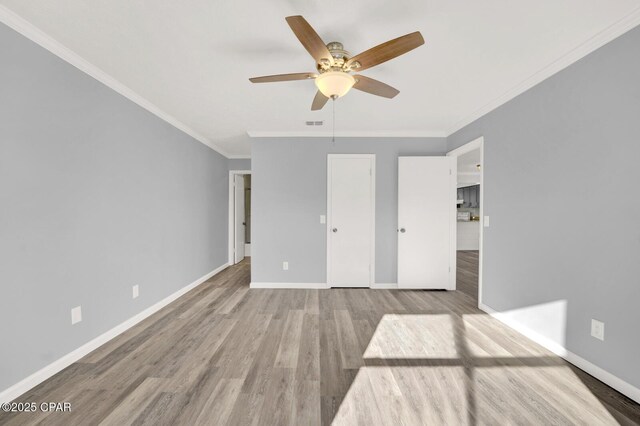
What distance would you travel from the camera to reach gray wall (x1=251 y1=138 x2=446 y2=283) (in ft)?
13.4

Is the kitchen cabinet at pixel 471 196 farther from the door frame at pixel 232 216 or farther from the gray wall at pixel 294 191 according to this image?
the door frame at pixel 232 216

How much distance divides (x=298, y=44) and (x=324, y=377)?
8.11 feet

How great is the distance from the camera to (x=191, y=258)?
4.01 m

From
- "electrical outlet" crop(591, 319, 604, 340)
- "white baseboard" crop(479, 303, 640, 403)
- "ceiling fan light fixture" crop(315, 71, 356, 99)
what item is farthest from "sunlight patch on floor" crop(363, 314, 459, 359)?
"ceiling fan light fixture" crop(315, 71, 356, 99)

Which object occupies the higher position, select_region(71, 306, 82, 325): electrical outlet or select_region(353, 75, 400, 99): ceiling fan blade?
select_region(353, 75, 400, 99): ceiling fan blade

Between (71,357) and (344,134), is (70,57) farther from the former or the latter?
(344,134)

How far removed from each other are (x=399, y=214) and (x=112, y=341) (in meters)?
3.72

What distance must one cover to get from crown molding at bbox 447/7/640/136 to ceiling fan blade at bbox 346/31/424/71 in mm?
1498

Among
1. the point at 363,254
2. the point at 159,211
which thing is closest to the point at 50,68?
the point at 159,211

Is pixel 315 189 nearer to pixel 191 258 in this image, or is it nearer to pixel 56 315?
pixel 191 258

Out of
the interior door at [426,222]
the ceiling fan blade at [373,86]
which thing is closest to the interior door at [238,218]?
the interior door at [426,222]

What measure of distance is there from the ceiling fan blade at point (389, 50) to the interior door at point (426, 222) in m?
2.46

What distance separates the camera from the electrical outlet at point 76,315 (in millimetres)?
2059

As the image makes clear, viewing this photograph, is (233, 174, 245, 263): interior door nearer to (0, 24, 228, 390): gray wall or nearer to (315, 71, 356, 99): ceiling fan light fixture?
(0, 24, 228, 390): gray wall
